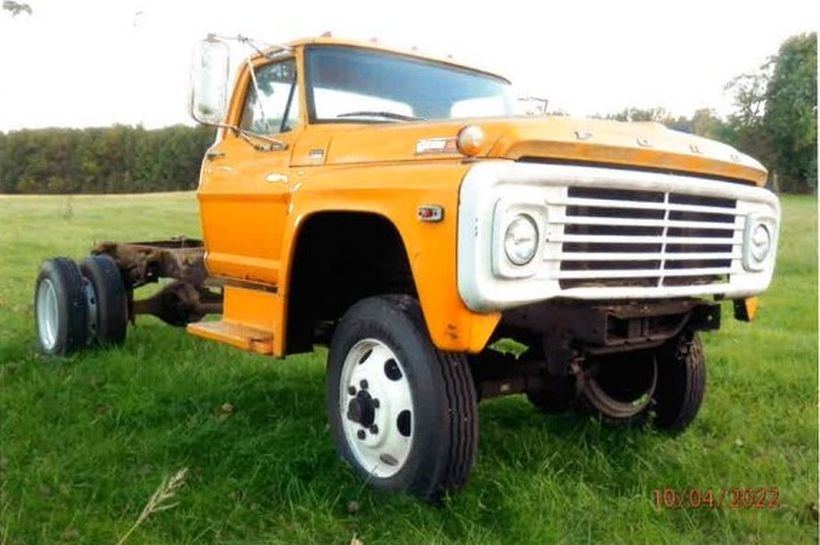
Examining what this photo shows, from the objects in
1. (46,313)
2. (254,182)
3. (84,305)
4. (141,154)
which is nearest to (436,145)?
(254,182)

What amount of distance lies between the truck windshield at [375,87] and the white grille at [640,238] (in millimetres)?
1504

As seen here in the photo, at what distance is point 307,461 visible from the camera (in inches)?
159

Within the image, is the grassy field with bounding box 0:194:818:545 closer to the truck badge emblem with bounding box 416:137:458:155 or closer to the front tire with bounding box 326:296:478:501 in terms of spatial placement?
the front tire with bounding box 326:296:478:501

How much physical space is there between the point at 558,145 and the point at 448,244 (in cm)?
59

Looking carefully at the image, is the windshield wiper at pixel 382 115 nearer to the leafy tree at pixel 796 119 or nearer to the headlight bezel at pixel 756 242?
the headlight bezel at pixel 756 242

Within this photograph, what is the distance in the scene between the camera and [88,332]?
6180mm

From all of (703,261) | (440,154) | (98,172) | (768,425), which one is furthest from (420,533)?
(98,172)

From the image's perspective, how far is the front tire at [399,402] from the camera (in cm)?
345

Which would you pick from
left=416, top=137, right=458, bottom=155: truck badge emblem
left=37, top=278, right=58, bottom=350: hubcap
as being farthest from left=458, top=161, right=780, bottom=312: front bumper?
left=37, top=278, right=58, bottom=350: hubcap

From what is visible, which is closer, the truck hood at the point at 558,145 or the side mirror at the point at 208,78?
the truck hood at the point at 558,145

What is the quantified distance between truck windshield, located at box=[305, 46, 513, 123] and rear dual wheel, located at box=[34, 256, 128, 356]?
2520mm

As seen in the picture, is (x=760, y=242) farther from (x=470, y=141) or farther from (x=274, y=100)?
(x=274, y=100)

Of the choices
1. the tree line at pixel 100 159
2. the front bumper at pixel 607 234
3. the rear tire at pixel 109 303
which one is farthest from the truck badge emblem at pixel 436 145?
the tree line at pixel 100 159

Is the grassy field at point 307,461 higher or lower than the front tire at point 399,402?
lower
